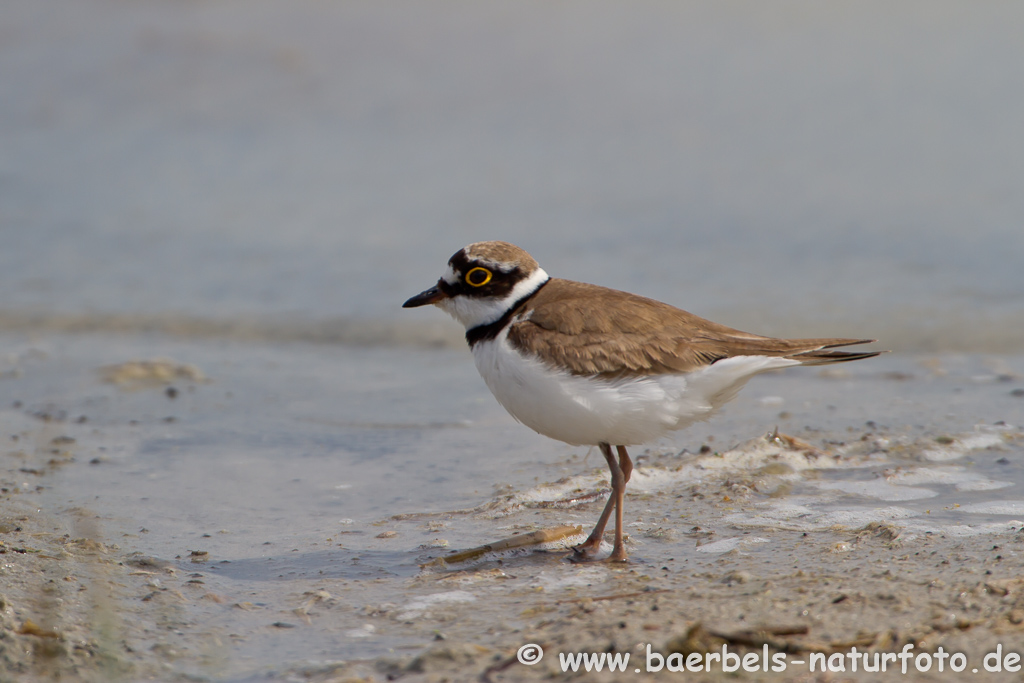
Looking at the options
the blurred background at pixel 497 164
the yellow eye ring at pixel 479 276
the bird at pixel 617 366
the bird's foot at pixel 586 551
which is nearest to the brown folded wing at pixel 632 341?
the bird at pixel 617 366

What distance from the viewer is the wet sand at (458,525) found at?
321 centimetres

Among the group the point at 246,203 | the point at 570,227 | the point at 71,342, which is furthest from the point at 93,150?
the point at 570,227

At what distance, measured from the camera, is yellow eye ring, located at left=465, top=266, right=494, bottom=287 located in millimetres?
4629

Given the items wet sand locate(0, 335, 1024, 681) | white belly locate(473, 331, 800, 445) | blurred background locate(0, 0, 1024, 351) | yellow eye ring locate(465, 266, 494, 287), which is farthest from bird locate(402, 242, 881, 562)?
blurred background locate(0, 0, 1024, 351)

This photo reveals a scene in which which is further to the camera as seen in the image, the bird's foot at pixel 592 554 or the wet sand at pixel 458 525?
the bird's foot at pixel 592 554

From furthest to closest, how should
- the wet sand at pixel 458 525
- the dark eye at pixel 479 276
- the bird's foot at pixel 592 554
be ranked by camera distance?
the dark eye at pixel 479 276 → the bird's foot at pixel 592 554 → the wet sand at pixel 458 525

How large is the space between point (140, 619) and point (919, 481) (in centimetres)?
354

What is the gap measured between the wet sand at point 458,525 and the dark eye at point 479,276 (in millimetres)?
1081

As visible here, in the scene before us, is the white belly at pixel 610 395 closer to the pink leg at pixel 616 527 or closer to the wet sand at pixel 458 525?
the pink leg at pixel 616 527

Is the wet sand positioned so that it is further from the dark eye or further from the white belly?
the dark eye

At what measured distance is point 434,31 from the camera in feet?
48.4

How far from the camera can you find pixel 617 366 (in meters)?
4.15

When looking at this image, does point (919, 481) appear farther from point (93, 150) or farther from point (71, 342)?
point (93, 150)

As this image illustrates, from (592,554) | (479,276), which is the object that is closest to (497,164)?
(479,276)
